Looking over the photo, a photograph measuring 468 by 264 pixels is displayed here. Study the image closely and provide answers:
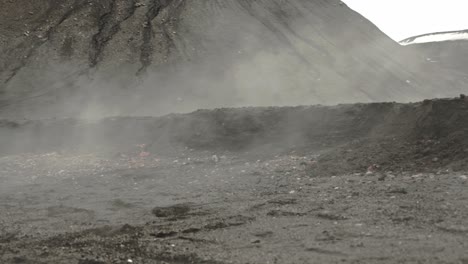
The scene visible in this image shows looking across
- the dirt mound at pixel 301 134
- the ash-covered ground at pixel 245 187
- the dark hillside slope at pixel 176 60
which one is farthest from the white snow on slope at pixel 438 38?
the ash-covered ground at pixel 245 187

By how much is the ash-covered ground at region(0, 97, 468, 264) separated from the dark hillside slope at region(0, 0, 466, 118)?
33.4ft

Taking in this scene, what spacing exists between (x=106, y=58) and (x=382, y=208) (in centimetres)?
2486

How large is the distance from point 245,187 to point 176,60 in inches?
844

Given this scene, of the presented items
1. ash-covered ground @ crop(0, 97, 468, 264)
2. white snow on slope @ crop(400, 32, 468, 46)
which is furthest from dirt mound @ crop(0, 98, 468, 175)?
white snow on slope @ crop(400, 32, 468, 46)

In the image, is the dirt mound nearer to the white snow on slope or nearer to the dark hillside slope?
the dark hillside slope

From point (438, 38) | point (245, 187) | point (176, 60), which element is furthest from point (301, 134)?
point (438, 38)

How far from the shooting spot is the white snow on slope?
71537mm

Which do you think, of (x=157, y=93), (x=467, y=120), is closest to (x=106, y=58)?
(x=157, y=93)

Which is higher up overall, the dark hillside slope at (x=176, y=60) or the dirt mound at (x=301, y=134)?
the dark hillside slope at (x=176, y=60)

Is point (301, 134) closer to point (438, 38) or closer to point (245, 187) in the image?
point (245, 187)

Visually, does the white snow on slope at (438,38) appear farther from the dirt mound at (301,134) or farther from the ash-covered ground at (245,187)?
the ash-covered ground at (245,187)

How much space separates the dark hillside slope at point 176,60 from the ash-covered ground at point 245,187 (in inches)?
401

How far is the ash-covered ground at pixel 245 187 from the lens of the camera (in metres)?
5.84

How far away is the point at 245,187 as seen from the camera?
31.0 feet
